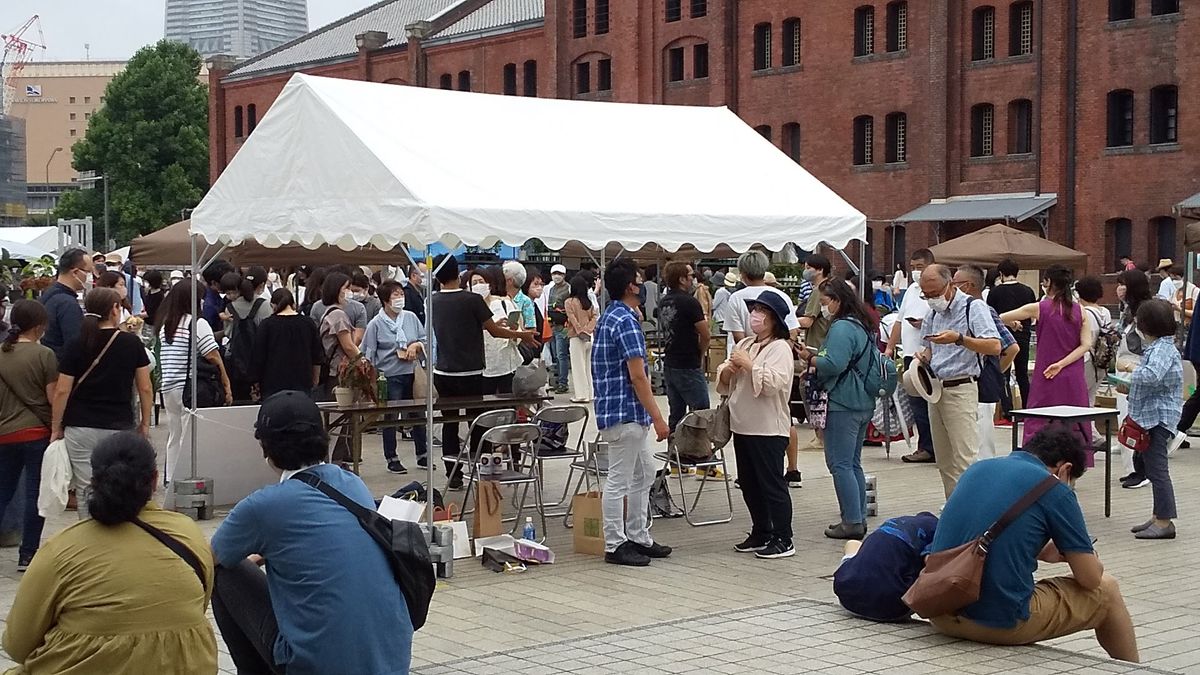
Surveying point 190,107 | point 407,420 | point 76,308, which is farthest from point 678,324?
point 190,107

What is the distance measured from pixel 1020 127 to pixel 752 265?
105 feet

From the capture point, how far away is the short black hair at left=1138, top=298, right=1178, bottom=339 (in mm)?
11312

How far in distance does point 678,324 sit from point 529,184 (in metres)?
2.50

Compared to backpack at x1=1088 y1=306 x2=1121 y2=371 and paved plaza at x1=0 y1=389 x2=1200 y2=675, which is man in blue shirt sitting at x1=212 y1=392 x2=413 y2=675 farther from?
backpack at x1=1088 y1=306 x2=1121 y2=371

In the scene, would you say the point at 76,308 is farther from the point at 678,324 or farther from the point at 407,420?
the point at 678,324

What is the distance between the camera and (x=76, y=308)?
37.2ft

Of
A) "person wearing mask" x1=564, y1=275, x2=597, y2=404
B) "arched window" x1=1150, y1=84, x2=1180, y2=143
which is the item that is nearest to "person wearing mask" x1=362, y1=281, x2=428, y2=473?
"person wearing mask" x1=564, y1=275, x2=597, y2=404

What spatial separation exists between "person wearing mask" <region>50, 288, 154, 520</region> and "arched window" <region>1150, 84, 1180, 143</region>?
34.6 m

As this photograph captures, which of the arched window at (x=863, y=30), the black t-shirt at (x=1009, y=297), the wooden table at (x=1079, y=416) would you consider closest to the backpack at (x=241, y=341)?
the wooden table at (x=1079, y=416)

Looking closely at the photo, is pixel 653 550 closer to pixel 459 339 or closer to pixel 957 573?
pixel 459 339

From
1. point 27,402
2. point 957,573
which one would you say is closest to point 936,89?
point 27,402

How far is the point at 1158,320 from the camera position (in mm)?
11297

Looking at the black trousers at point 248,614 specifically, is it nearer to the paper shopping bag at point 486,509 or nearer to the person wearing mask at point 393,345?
the paper shopping bag at point 486,509

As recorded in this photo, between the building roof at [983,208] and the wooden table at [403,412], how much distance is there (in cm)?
3049
